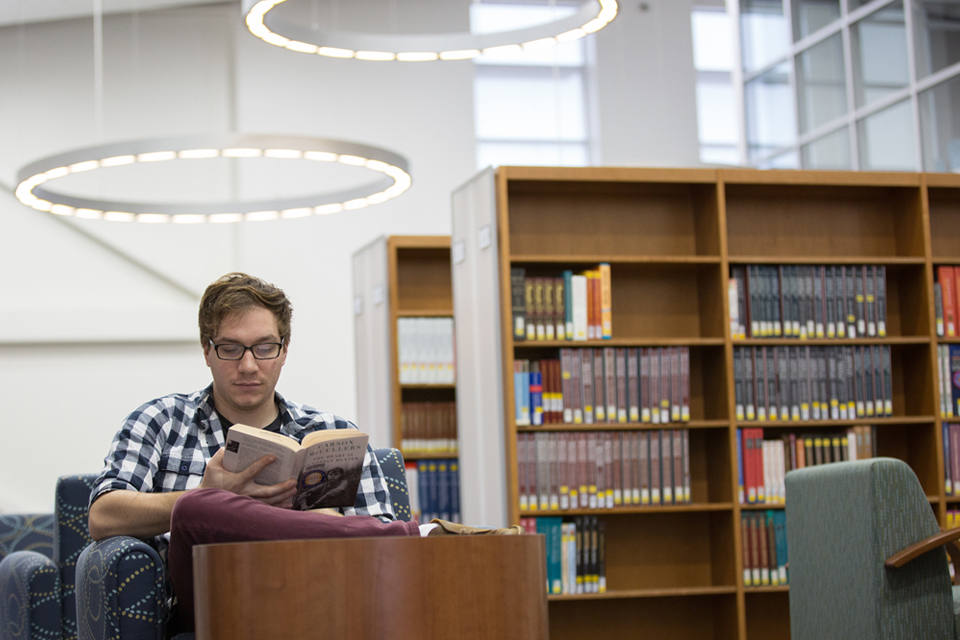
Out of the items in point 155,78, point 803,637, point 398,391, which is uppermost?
point 155,78

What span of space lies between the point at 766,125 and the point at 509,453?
6.33 metres

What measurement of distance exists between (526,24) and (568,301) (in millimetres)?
6637

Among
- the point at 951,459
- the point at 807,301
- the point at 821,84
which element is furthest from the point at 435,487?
the point at 821,84

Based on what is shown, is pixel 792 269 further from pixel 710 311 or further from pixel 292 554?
pixel 292 554

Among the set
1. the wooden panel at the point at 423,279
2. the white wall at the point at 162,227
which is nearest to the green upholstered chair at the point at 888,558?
the wooden panel at the point at 423,279

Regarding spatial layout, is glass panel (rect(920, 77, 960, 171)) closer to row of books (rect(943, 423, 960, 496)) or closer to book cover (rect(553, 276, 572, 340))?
row of books (rect(943, 423, 960, 496))

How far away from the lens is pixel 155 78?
31.1 feet

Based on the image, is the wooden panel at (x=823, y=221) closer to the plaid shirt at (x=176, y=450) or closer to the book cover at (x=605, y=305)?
the book cover at (x=605, y=305)

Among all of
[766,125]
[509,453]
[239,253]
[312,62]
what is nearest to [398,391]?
[509,453]

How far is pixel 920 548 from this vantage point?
9.55ft

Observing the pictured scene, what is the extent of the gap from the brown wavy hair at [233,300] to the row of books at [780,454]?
272cm

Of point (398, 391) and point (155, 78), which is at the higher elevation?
point (155, 78)

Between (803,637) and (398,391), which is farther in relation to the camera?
(398,391)

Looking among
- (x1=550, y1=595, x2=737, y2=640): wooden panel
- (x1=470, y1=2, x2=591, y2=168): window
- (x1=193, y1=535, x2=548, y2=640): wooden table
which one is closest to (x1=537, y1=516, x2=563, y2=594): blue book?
(x1=550, y1=595, x2=737, y2=640): wooden panel
